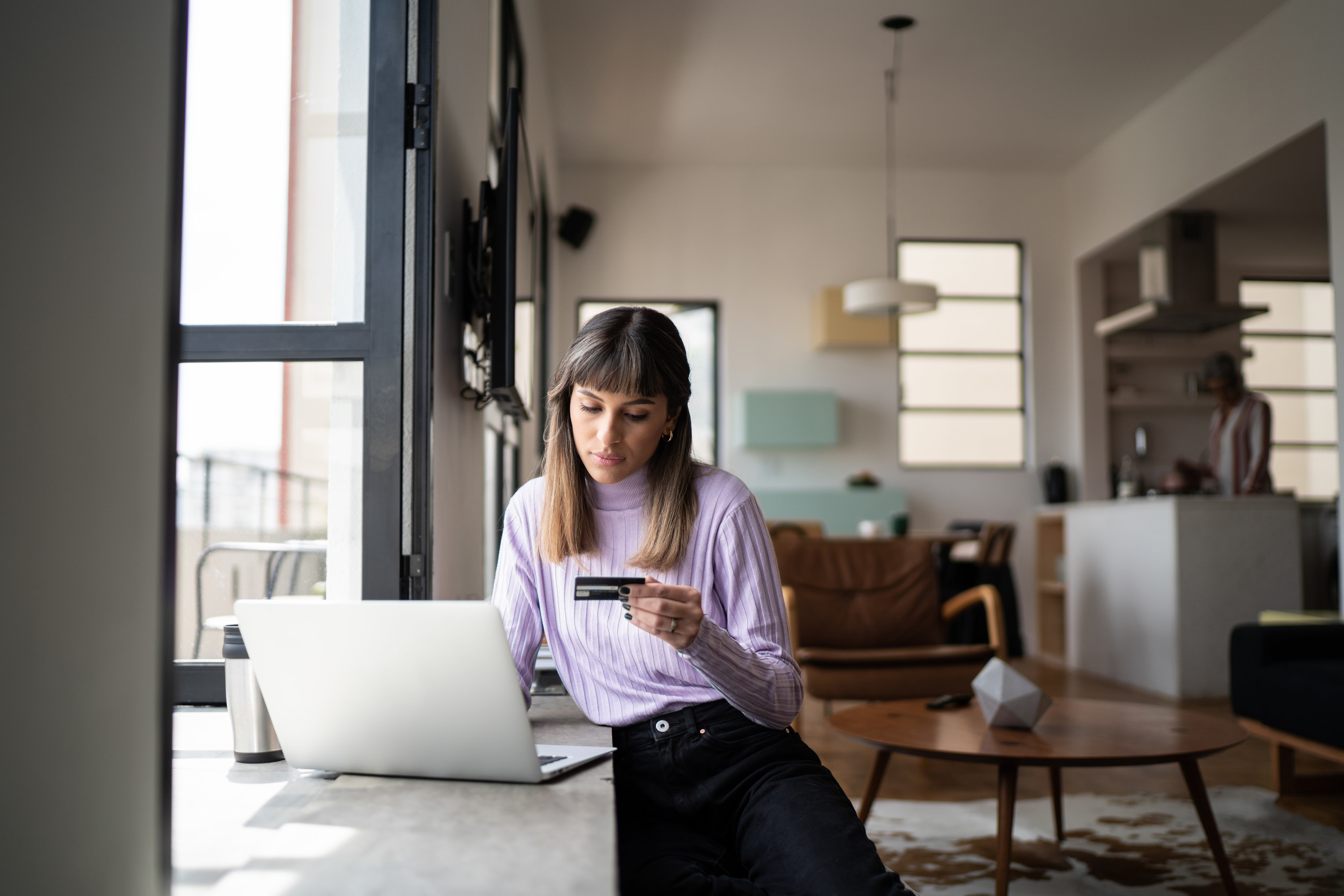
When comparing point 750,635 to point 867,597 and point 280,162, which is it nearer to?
point 280,162

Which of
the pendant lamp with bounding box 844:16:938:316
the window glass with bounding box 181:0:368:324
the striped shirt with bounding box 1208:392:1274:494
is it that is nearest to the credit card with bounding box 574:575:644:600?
the window glass with bounding box 181:0:368:324

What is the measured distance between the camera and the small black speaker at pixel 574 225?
23.0 feet

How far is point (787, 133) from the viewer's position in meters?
6.73

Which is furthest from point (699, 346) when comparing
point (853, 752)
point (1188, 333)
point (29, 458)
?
point (29, 458)

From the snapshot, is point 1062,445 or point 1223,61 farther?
point 1062,445

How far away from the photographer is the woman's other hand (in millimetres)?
1129

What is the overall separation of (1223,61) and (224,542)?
5.75 meters

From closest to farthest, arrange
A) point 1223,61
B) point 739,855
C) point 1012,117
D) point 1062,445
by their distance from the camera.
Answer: point 739,855
point 1223,61
point 1012,117
point 1062,445

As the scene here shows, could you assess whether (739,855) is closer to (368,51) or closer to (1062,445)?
(368,51)

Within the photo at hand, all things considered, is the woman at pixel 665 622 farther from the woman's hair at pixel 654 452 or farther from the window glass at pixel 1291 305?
the window glass at pixel 1291 305

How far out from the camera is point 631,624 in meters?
1.33

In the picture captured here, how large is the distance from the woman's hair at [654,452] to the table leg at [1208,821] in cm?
140

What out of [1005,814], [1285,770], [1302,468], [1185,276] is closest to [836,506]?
[1185,276]

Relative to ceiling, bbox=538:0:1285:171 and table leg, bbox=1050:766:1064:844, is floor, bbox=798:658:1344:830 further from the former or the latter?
ceiling, bbox=538:0:1285:171
